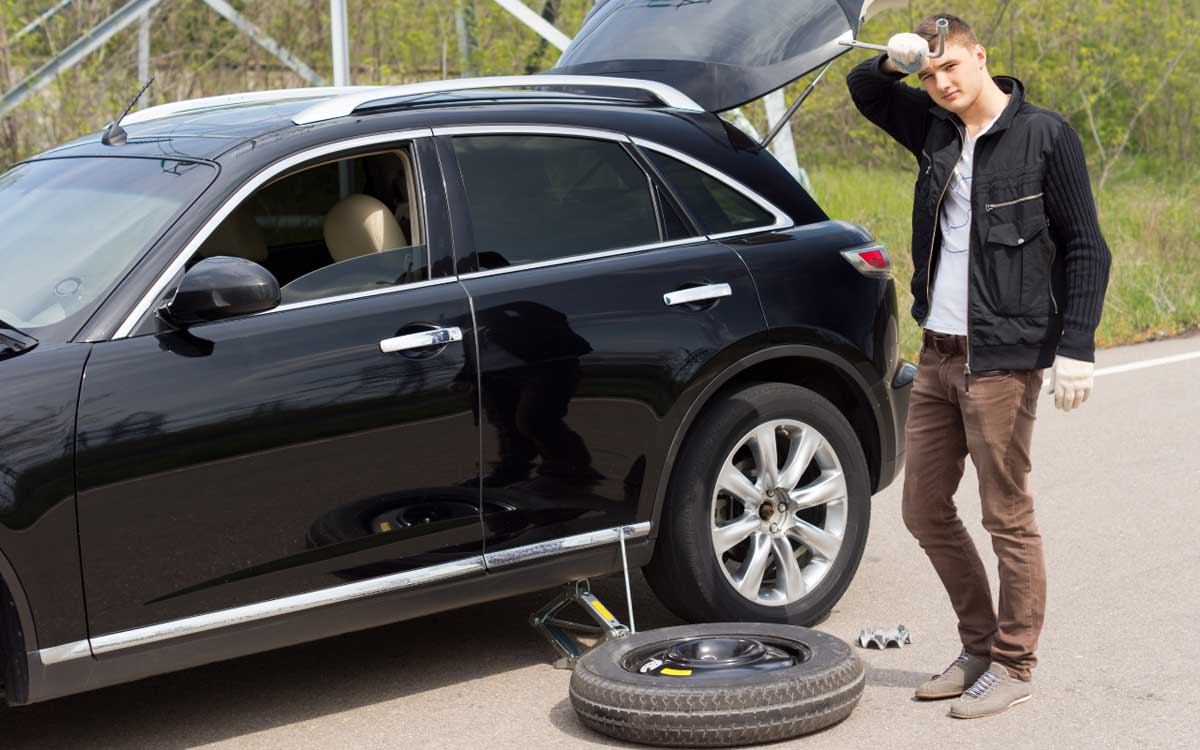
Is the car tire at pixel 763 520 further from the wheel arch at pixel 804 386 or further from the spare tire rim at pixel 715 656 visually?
the spare tire rim at pixel 715 656

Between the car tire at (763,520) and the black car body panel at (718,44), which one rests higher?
the black car body panel at (718,44)

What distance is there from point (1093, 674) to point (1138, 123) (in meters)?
19.7

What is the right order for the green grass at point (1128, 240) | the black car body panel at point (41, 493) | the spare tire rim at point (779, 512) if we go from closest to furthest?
the black car body panel at point (41, 493)
the spare tire rim at point (779, 512)
the green grass at point (1128, 240)

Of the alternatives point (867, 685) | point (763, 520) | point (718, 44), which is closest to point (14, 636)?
point (763, 520)

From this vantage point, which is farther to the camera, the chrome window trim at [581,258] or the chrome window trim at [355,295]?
the chrome window trim at [581,258]

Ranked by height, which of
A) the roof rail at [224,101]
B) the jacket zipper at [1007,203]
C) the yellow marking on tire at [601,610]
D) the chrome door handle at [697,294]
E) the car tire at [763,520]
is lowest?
the yellow marking on tire at [601,610]

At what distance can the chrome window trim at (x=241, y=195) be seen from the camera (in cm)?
434

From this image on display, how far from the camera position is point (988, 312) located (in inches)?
181

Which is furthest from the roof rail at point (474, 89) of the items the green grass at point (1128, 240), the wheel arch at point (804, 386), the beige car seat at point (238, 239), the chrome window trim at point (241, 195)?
the green grass at point (1128, 240)

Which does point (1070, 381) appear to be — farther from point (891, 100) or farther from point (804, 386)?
point (804, 386)

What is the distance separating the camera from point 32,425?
405 centimetres

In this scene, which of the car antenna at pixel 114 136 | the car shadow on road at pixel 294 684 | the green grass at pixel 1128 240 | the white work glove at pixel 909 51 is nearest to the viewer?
the white work glove at pixel 909 51

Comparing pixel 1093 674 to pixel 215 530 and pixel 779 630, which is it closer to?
pixel 779 630

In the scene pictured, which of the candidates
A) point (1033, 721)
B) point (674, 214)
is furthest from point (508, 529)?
point (1033, 721)
